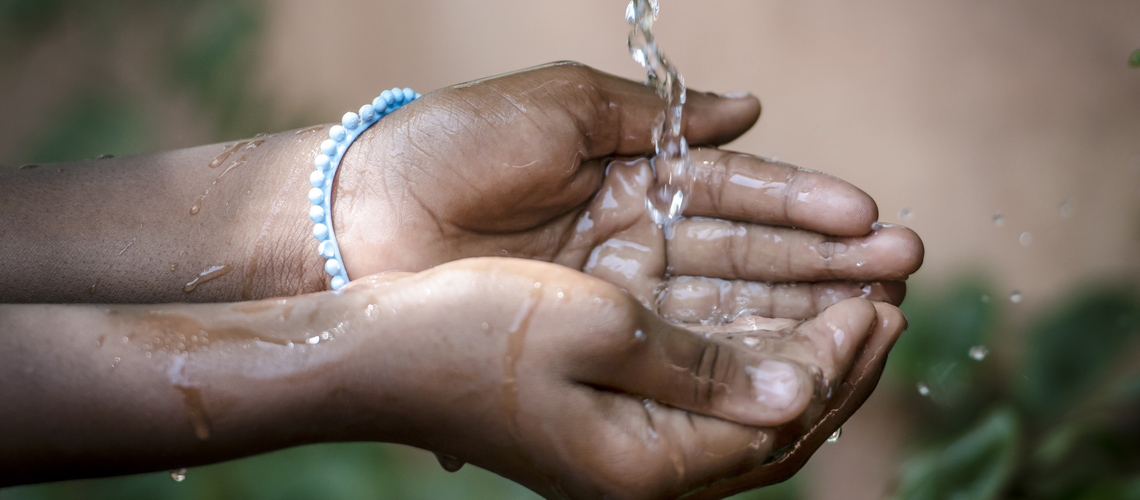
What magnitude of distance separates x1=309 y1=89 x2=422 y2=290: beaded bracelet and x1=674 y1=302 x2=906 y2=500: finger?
500mm

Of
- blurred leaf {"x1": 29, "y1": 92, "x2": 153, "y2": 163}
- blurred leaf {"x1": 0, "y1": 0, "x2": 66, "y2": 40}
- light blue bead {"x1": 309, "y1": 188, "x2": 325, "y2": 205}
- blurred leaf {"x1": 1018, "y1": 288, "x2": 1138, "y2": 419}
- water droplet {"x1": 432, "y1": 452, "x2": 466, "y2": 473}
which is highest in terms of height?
blurred leaf {"x1": 0, "y1": 0, "x2": 66, "y2": 40}

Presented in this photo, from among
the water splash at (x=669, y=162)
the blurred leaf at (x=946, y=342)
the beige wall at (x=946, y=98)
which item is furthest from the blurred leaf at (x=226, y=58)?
the blurred leaf at (x=946, y=342)

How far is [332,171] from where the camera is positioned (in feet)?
3.18

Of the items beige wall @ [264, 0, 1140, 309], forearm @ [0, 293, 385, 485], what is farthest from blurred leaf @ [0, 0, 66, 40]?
forearm @ [0, 293, 385, 485]

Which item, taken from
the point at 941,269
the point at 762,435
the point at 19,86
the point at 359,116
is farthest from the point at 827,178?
the point at 19,86

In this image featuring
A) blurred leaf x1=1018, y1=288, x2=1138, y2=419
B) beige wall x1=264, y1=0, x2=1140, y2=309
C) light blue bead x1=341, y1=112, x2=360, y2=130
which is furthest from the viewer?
beige wall x1=264, y1=0, x2=1140, y2=309

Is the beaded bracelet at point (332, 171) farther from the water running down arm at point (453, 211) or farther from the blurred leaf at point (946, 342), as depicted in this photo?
the blurred leaf at point (946, 342)

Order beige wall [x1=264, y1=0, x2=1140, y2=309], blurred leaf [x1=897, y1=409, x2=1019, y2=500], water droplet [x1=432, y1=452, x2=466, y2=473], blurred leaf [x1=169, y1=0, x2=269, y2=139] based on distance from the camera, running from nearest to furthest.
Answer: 1. water droplet [x1=432, y1=452, x2=466, y2=473]
2. blurred leaf [x1=897, y1=409, x2=1019, y2=500]
3. beige wall [x1=264, y1=0, x2=1140, y2=309]
4. blurred leaf [x1=169, y1=0, x2=269, y2=139]

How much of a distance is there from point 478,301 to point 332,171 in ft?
1.40

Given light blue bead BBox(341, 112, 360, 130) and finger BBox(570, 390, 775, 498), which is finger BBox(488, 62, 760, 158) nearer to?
light blue bead BBox(341, 112, 360, 130)

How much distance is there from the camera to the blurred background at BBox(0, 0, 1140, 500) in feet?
4.41

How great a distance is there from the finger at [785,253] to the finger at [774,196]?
14 mm

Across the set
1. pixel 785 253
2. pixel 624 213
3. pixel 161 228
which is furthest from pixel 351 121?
pixel 785 253

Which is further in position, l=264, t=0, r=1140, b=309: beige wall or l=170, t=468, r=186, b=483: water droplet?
l=264, t=0, r=1140, b=309: beige wall
